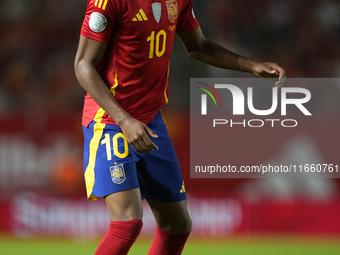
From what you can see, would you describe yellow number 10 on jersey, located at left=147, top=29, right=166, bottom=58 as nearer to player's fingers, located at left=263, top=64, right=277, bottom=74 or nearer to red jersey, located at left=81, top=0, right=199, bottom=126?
red jersey, located at left=81, top=0, right=199, bottom=126

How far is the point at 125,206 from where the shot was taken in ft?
6.54

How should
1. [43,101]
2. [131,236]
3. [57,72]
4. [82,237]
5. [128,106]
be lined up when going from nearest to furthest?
1. [131,236]
2. [128,106]
3. [82,237]
4. [43,101]
5. [57,72]

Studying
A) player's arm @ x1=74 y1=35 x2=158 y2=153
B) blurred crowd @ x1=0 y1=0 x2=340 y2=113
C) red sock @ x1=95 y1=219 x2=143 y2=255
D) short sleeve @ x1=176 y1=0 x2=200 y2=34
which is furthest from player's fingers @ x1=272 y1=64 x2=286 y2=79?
blurred crowd @ x1=0 y1=0 x2=340 y2=113

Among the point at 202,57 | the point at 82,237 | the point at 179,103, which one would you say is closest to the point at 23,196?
the point at 82,237

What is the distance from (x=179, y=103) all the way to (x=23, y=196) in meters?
1.85

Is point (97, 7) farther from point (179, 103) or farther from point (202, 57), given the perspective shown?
point (179, 103)

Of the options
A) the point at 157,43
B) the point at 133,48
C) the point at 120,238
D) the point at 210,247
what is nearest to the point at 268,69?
the point at 157,43

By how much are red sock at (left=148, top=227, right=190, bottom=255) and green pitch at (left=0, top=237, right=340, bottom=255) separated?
Result: 1.81 meters

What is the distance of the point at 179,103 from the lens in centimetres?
488

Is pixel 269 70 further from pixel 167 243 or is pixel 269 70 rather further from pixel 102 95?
pixel 167 243

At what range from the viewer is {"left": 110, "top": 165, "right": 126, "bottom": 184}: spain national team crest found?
2016 mm

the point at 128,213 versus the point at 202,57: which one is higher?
the point at 202,57

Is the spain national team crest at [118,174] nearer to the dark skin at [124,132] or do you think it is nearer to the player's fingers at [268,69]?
the dark skin at [124,132]

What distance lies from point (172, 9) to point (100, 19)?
438 mm
